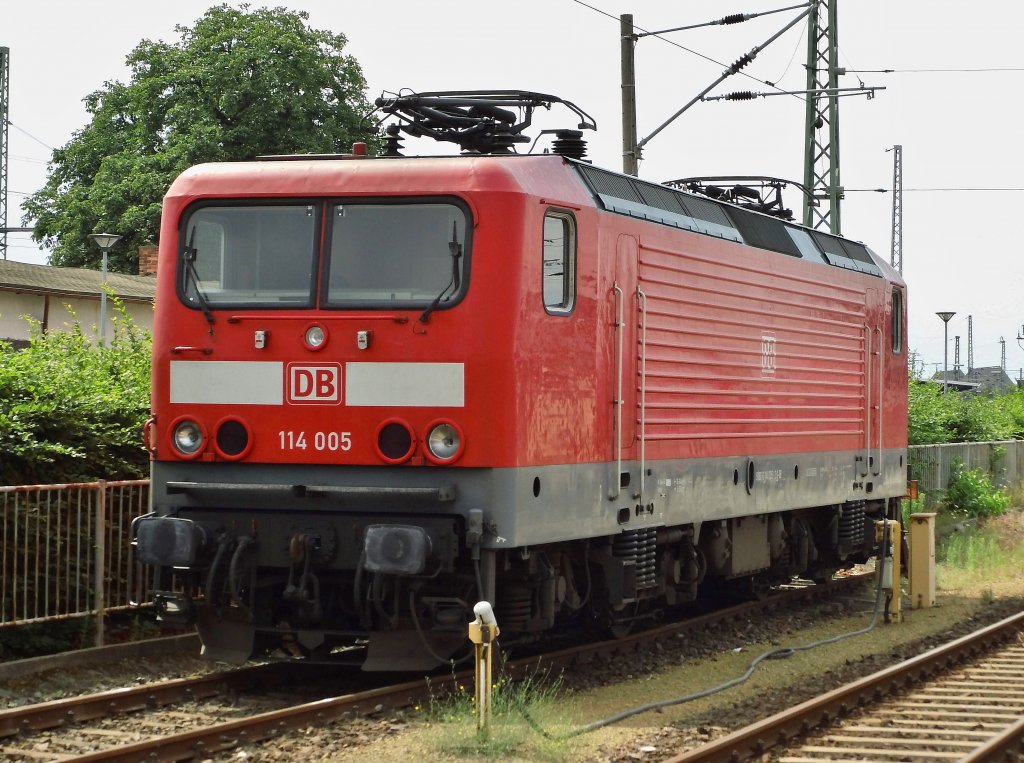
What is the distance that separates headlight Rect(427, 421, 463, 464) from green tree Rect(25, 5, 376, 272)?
2861 cm

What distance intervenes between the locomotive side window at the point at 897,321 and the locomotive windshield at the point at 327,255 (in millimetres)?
9189

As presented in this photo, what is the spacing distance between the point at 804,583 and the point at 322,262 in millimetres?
9435

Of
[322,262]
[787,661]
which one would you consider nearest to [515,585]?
[322,262]

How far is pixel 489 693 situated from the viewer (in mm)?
8648

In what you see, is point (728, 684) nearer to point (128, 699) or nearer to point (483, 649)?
point (483, 649)

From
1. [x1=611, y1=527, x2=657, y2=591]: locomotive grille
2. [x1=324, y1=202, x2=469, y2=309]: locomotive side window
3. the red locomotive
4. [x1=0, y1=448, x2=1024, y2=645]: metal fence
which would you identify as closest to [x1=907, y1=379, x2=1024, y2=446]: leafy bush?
[x1=611, y1=527, x2=657, y2=591]: locomotive grille

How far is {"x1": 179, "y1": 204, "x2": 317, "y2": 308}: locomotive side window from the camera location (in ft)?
32.5

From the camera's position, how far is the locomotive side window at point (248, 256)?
32.5ft

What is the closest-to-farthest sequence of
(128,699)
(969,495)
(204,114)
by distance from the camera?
(128,699), (969,495), (204,114)

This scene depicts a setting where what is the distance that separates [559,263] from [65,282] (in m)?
21.6

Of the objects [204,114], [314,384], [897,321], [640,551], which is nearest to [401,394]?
[314,384]

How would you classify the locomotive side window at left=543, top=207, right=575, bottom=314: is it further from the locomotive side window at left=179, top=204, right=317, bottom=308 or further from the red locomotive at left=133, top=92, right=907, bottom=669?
the locomotive side window at left=179, top=204, right=317, bottom=308

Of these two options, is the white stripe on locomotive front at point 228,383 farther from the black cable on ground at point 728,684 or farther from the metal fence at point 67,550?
the black cable on ground at point 728,684

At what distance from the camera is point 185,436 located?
9.98 m
